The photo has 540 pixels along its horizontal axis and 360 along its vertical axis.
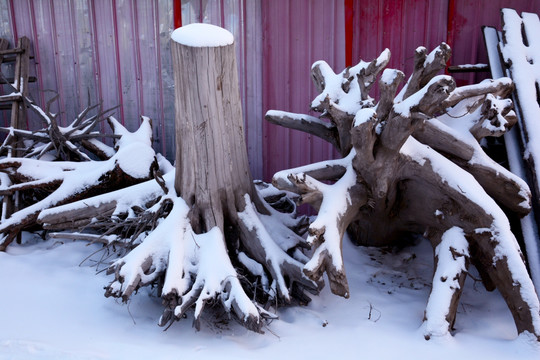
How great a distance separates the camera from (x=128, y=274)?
3.17 meters

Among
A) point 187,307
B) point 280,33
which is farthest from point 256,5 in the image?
point 187,307

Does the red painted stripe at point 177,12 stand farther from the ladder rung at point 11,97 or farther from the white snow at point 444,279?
the white snow at point 444,279

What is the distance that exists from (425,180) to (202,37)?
5.75ft

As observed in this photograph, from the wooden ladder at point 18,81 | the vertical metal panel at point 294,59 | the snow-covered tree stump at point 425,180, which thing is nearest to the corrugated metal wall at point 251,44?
the vertical metal panel at point 294,59

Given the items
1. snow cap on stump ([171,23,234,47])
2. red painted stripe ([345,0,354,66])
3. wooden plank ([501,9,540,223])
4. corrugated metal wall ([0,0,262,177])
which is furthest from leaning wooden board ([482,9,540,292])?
snow cap on stump ([171,23,234,47])

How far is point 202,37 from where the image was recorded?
3256 millimetres

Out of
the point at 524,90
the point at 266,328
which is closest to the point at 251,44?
the point at 524,90

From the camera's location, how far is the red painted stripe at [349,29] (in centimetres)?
462

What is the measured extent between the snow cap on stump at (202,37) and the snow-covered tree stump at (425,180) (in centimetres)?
77

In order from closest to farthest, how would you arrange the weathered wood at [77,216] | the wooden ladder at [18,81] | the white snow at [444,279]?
the white snow at [444,279]
the weathered wood at [77,216]
the wooden ladder at [18,81]

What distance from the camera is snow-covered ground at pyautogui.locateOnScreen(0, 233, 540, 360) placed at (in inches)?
110

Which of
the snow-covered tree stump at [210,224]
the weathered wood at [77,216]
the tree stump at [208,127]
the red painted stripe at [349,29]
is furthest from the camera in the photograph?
the red painted stripe at [349,29]

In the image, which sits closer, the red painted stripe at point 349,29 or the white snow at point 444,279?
the white snow at point 444,279

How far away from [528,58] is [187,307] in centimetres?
347
